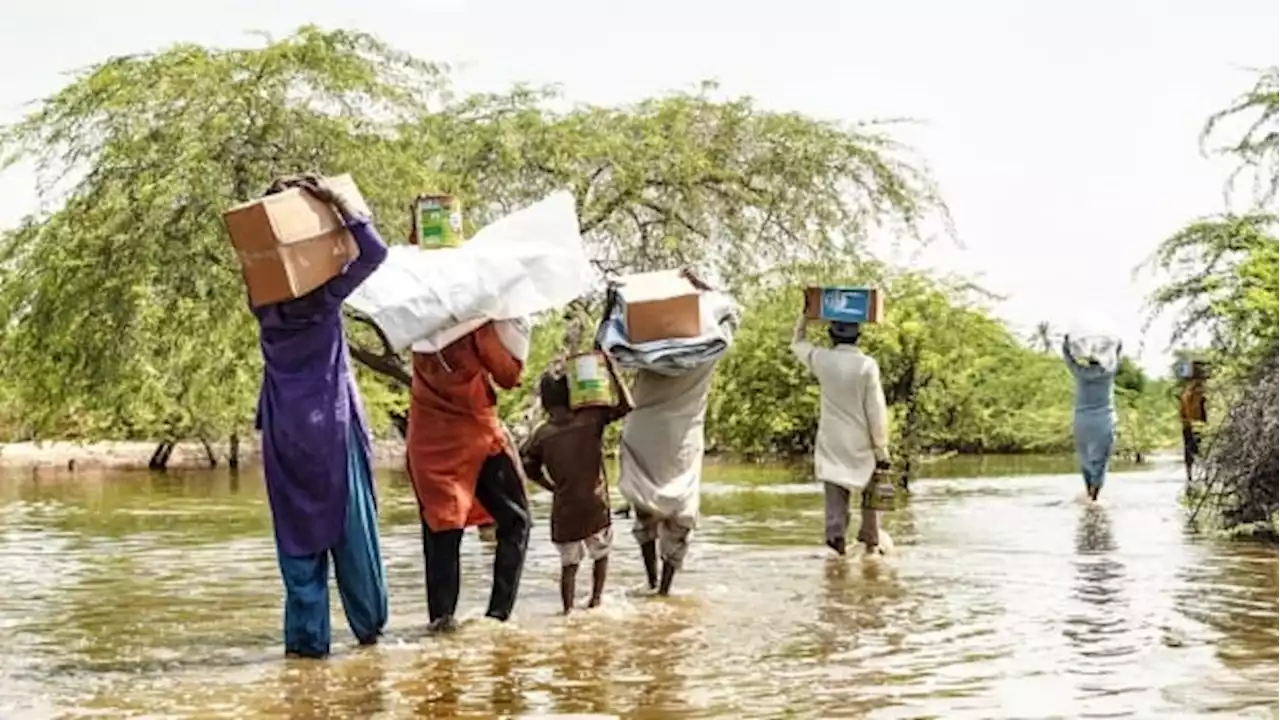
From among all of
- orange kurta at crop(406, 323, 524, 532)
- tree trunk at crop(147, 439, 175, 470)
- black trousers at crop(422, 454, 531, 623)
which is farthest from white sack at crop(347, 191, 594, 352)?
tree trunk at crop(147, 439, 175, 470)

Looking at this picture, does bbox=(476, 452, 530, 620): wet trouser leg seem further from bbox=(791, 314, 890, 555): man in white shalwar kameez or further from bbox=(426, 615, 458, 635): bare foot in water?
bbox=(791, 314, 890, 555): man in white shalwar kameez

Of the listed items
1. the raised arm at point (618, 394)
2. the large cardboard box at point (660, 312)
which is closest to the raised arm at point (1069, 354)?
the large cardboard box at point (660, 312)

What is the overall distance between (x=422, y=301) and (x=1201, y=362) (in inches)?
499

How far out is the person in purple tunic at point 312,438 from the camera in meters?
7.97

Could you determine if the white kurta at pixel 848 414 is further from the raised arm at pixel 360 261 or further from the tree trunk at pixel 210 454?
the tree trunk at pixel 210 454

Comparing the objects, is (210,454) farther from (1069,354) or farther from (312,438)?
(312,438)

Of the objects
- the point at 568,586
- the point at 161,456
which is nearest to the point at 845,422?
the point at 568,586

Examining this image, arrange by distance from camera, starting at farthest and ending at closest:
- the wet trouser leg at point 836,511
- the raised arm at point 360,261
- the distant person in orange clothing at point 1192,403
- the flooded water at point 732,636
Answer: the distant person in orange clothing at point 1192,403, the wet trouser leg at point 836,511, the raised arm at point 360,261, the flooded water at point 732,636

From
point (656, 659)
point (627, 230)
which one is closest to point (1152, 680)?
point (656, 659)

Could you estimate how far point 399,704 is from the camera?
690 centimetres

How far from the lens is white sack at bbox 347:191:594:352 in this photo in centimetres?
852

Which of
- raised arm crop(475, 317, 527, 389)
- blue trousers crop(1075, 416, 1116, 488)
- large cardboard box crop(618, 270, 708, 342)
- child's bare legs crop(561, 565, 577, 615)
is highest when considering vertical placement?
large cardboard box crop(618, 270, 708, 342)

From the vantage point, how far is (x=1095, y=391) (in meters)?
17.5

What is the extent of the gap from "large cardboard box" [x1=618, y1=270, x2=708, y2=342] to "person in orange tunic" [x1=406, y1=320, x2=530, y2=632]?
1.20 m
